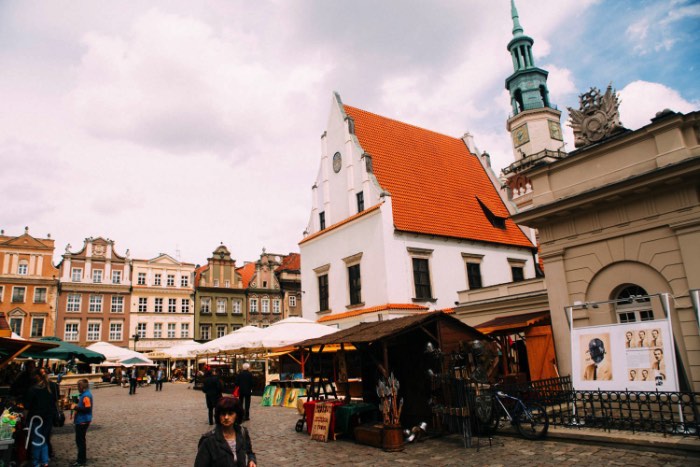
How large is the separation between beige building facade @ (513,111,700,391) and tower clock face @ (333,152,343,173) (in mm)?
14529

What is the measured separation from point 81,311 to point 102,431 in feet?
128

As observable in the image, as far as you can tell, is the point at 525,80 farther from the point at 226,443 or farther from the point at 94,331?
the point at 94,331

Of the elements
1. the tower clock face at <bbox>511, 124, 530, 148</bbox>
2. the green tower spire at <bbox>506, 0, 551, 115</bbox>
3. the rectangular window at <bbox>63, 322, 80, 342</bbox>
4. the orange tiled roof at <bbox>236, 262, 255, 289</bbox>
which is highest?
the green tower spire at <bbox>506, 0, 551, 115</bbox>

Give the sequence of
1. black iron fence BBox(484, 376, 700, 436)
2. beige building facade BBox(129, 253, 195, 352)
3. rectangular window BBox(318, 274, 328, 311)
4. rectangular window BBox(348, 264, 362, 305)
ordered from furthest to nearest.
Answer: beige building facade BBox(129, 253, 195, 352) → rectangular window BBox(318, 274, 328, 311) → rectangular window BBox(348, 264, 362, 305) → black iron fence BBox(484, 376, 700, 436)

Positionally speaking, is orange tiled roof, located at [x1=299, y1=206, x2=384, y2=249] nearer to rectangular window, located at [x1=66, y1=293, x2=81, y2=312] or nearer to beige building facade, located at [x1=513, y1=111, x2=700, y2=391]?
beige building facade, located at [x1=513, y1=111, x2=700, y2=391]

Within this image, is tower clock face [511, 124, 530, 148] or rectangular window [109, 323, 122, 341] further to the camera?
rectangular window [109, 323, 122, 341]

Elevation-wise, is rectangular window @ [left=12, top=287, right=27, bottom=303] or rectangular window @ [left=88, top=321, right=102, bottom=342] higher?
rectangular window @ [left=12, top=287, right=27, bottom=303]

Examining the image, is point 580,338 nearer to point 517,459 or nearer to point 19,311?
point 517,459

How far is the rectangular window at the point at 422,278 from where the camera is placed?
23.6 meters

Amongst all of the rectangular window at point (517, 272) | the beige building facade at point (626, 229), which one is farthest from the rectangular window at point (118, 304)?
the beige building facade at point (626, 229)

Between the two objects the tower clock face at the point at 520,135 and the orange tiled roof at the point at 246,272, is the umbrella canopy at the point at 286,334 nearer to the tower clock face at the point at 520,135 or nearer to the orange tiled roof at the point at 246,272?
the tower clock face at the point at 520,135

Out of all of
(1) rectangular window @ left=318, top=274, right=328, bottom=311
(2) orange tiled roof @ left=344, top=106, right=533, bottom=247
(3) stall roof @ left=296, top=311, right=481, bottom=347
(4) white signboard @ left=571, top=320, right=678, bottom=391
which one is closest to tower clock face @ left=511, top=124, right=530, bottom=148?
(2) orange tiled roof @ left=344, top=106, right=533, bottom=247

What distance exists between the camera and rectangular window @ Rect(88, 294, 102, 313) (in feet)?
156

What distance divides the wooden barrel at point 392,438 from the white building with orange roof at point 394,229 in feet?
40.1
